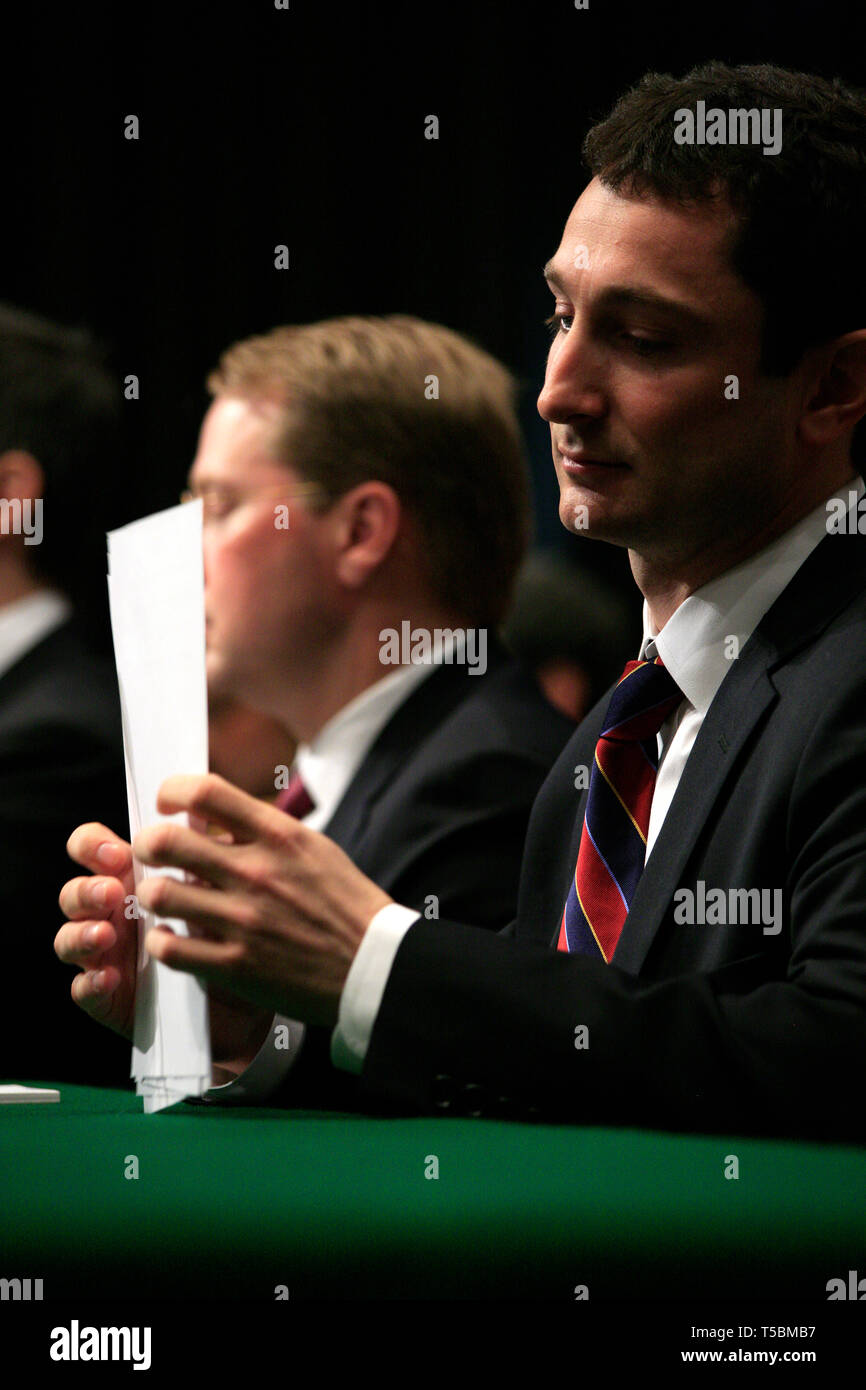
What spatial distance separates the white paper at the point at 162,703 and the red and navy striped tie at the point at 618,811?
1.25 ft

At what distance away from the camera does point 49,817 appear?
259 cm

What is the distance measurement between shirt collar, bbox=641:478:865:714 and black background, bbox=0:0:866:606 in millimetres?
1708

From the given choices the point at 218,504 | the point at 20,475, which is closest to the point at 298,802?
the point at 218,504

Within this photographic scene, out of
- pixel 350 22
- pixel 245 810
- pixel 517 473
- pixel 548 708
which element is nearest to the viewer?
pixel 245 810

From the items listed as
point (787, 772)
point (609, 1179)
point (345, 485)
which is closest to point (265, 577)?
point (345, 485)

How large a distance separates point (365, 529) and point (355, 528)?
0.7 inches

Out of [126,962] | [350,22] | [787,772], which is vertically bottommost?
[126,962]

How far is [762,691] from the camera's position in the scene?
4.30ft

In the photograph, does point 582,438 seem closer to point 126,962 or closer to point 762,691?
point 762,691

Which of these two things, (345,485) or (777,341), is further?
(345,485)

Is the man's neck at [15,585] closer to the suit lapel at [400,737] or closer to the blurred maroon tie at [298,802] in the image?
the blurred maroon tie at [298,802]

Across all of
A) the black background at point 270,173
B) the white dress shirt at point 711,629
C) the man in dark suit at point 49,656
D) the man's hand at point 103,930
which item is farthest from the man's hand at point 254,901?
the black background at point 270,173

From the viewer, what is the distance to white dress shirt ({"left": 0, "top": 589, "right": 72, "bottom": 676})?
2.87m
